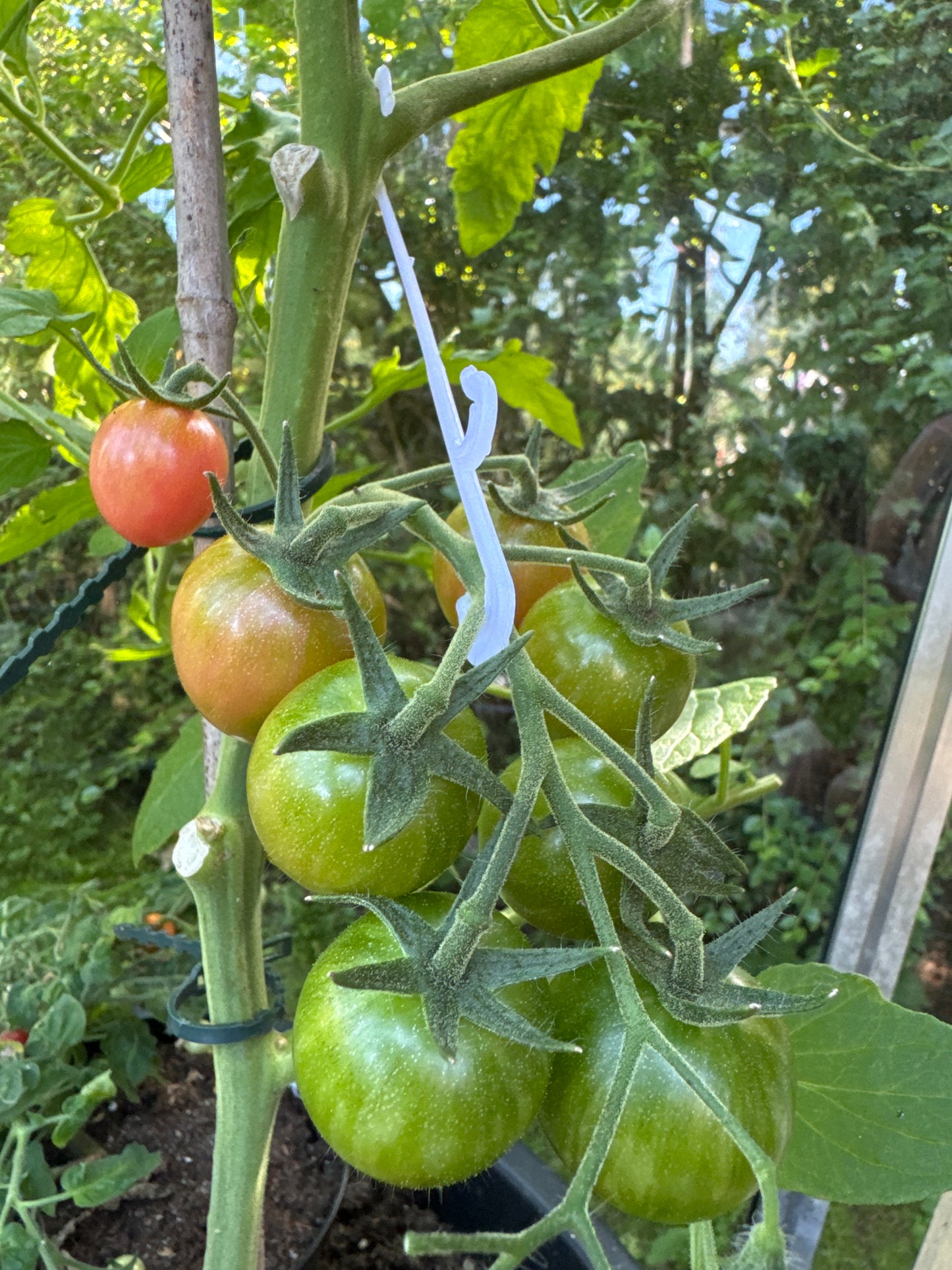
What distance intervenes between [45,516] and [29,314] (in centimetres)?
13

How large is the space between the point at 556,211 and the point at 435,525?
88cm

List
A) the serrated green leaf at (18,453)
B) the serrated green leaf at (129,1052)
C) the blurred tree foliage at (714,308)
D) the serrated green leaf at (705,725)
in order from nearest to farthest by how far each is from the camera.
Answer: the serrated green leaf at (18,453), the serrated green leaf at (705,725), the serrated green leaf at (129,1052), the blurred tree foliage at (714,308)

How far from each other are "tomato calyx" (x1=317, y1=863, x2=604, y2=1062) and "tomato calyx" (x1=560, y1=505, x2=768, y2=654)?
114 mm

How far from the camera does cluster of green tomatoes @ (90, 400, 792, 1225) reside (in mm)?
234

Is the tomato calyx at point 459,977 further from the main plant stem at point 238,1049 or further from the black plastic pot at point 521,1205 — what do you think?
the black plastic pot at point 521,1205

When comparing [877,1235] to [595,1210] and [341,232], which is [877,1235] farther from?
[341,232]

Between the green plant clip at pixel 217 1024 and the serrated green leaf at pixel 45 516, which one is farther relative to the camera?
the serrated green leaf at pixel 45 516

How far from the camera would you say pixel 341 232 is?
346 millimetres

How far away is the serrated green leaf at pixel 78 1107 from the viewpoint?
572 mm

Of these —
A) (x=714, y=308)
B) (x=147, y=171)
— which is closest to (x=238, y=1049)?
(x=147, y=171)

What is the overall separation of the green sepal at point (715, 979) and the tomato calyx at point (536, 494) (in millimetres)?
162

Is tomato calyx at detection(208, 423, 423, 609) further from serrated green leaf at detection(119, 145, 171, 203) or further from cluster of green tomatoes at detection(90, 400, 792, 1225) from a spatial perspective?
serrated green leaf at detection(119, 145, 171, 203)

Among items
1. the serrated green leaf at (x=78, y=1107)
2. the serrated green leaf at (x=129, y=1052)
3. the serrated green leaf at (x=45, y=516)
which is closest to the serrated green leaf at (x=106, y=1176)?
the serrated green leaf at (x=78, y=1107)

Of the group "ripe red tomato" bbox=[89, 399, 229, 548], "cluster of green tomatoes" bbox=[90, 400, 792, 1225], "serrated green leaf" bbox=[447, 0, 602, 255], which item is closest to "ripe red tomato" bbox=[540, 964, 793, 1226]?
"cluster of green tomatoes" bbox=[90, 400, 792, 1225]
